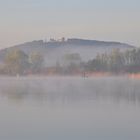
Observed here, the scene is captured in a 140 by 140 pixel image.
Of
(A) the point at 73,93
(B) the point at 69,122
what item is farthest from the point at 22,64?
(B) the point at 69,122

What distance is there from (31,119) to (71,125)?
57 centimetres

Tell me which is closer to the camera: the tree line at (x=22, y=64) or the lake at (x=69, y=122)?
the lake at (x=69, y=122)

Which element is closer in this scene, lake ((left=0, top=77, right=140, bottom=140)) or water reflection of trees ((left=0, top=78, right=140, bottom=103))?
lake ((left=0, top=77, right=140, bottom=140))

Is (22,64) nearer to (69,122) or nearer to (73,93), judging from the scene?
(73,93)

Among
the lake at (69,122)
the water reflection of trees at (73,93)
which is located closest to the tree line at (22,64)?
the water reflection of trees at (73,93)

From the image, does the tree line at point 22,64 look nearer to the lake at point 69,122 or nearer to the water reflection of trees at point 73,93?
the water reflection of trees at point 73,93

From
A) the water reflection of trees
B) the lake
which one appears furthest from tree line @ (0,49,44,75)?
the lake

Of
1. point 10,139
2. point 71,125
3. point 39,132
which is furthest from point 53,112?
point 10,139

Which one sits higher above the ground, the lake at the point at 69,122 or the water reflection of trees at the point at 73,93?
the lake at the point at 69,122

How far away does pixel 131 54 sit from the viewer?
27.9 ft

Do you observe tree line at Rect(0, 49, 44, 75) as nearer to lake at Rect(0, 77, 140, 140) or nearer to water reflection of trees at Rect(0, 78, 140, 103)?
water reflection of trees at Rect(0, 78, 140, 103)

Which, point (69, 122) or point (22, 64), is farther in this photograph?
point (22, 64)

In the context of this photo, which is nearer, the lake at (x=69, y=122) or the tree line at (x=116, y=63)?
the lake at (x=69, y=122)

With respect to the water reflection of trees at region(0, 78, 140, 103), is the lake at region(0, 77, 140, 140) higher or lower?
higher
